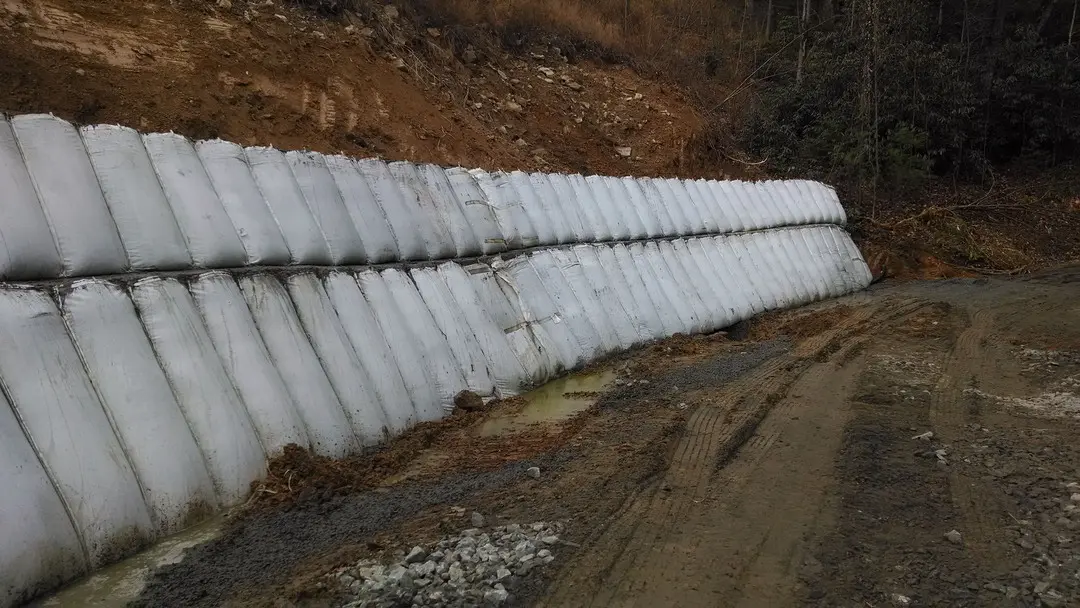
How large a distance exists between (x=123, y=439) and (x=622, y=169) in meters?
12.0

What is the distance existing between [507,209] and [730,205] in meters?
4.33

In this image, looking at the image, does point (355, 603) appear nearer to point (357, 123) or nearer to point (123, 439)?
point (123, 439)

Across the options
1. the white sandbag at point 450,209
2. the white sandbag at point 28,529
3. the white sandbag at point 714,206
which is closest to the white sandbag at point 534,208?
the white sandbag at point 450,209

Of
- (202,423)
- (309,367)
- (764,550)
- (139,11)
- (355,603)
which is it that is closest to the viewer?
(355,603)

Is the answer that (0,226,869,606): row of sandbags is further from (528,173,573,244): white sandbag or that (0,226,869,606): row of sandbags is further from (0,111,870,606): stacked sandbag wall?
(528,173,573,244): white sandbag

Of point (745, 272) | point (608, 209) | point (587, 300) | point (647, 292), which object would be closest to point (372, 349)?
point (587, 300)

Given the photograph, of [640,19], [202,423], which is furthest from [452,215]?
[640,19]

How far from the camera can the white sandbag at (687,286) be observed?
26.9 feet

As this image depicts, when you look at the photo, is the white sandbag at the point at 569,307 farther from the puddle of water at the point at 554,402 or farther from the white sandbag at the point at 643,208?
the white sandbag at the point at 643,208

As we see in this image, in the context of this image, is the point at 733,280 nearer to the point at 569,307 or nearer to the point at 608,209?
the point at 608,209

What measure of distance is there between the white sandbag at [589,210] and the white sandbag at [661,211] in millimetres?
969

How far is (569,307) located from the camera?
6.85 m

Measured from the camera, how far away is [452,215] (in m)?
6.32

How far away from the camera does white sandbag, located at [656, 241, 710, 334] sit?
8211 mm
